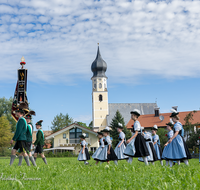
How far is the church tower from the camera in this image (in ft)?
306

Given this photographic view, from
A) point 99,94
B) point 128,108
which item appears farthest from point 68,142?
point 128,108

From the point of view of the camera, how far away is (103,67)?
98.2m

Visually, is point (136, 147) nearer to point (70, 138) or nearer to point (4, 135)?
point (70, 138)

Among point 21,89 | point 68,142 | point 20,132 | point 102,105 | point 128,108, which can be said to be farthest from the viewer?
point 128,108

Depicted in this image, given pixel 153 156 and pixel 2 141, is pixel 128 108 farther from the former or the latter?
pixel 153 156

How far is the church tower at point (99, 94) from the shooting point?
306ft

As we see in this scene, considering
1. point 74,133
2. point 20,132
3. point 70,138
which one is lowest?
point 20,132

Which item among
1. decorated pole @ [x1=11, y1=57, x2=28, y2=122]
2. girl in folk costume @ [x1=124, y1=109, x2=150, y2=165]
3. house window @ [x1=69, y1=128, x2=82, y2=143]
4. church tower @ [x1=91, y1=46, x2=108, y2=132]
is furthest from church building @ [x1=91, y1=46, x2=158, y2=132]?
girl in folk costume @ [x1=124, y1=109, x2=150, y2=165]

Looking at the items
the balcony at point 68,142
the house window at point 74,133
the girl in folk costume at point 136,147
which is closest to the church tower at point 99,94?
the house window at point 74,133

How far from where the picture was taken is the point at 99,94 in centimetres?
9694

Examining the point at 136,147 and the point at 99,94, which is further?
the point at 99,94

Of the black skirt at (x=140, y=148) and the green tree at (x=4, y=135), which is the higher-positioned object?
the green tree at (x=4, y=135)

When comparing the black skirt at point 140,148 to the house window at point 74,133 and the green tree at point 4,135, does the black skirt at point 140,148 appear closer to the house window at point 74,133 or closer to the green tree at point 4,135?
the house window at point 74,133

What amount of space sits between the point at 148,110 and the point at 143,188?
9206cm
